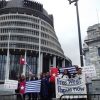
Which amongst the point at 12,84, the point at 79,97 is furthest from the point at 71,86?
the point at 12,84

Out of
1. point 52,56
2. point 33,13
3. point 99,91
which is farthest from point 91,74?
point 33,13

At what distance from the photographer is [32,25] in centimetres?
7519

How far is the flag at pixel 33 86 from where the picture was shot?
13.2m

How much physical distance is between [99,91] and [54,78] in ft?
25.4

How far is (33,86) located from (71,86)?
121 inches

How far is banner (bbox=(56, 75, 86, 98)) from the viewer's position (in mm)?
11102

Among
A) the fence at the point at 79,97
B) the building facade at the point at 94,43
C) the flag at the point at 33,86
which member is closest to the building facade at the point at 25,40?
the building facade at the point at 94,43

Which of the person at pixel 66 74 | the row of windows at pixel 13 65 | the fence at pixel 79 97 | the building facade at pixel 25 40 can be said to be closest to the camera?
the fence at pixel 79 97

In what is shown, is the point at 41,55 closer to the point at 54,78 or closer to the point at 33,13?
the point at 33,13

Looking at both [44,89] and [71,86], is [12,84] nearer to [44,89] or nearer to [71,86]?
[44,89]

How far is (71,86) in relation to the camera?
444 inches

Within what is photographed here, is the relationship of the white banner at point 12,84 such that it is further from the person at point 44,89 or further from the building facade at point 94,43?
the building facade at point 94,43

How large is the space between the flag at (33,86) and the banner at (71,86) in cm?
198

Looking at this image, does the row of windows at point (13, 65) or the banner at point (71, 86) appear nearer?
the banner at point (71, 86)
